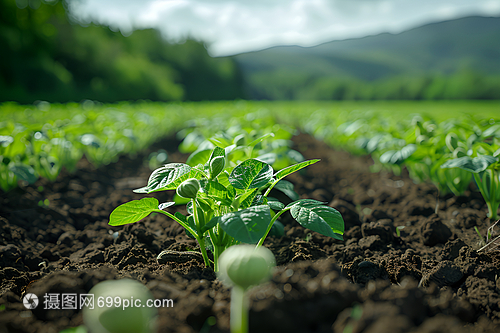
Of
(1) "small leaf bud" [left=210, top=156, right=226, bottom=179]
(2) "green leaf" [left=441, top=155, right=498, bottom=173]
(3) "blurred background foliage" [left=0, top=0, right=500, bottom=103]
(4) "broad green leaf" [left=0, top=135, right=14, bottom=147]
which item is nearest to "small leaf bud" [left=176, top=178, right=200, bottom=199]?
(1) "small leaf bud" [left=210, top=156, right=226, bottom=179]

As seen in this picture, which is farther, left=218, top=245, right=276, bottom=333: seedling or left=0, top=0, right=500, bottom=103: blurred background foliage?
left=0, top=0, right=500, bottom=103: blurred background foliage

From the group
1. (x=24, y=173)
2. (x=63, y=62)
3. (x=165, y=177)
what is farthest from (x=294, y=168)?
(x=63, y=62)

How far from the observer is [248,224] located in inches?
31.1

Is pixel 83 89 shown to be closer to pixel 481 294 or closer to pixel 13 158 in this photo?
pixel 13 158

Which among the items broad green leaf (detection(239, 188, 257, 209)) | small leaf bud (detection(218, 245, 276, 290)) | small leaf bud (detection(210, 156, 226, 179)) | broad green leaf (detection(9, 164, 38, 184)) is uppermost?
small leaf bud (detection(210, 156, 226, 179))

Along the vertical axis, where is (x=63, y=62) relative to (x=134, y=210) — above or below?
above

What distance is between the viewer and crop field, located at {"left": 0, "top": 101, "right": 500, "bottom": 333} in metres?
0.70

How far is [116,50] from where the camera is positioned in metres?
22.9

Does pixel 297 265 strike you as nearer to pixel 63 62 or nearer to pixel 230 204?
pixel 230 204

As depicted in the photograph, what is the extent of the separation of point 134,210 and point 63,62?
2289 cm

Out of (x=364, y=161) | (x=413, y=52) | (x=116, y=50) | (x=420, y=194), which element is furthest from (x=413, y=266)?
(x=413, y=52)

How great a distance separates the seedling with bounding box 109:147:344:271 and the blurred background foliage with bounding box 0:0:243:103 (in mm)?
16784

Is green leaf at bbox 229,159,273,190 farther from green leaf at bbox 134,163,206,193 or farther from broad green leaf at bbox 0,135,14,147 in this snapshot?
broad green leaf at bbox 0,135,14,147

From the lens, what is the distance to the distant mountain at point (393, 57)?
190 feet
